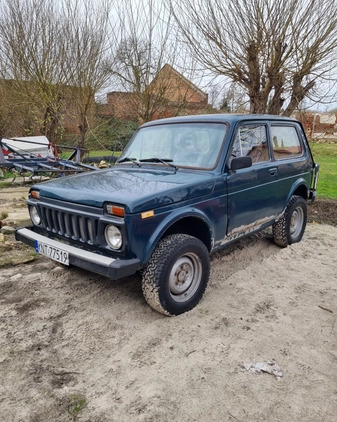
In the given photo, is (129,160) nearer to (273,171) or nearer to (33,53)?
(273,171)

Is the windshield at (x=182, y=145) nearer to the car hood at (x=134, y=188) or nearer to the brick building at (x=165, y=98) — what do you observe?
the car hood at (x=134, y=188)

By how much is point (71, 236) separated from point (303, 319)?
2.31m

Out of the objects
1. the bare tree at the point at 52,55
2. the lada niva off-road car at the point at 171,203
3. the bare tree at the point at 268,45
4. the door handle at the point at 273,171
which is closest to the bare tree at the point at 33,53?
the bare tree at the point at 52,55

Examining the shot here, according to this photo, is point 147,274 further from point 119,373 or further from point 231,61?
point 231,61

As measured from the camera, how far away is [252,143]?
160 inches

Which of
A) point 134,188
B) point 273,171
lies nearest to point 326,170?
point 273,171

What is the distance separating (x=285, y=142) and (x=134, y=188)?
108 inches

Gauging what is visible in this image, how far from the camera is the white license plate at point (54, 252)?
300 cm

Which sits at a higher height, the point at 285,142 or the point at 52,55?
the point at 52,55

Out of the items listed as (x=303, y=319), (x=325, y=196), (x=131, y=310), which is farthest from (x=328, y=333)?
(x=325, y=196)

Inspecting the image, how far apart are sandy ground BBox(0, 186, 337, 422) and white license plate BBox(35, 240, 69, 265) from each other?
56cm

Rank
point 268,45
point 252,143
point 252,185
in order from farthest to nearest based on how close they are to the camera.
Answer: point 268,45
point 252,143
point 252,185

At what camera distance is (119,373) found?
2434 mm

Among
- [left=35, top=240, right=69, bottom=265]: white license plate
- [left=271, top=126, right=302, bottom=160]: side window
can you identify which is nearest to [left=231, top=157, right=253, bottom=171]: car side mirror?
[left=271, top=126, right=302, bottom=160]: side window
